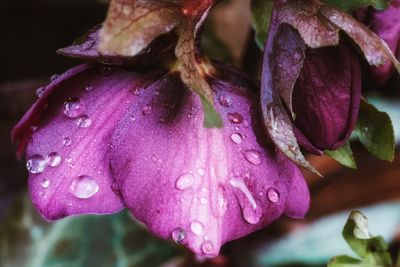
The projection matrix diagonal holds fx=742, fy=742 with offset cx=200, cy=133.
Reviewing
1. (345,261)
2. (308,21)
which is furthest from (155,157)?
(345,261)

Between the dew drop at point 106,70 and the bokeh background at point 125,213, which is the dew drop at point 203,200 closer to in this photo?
the dew drop at point 106,70

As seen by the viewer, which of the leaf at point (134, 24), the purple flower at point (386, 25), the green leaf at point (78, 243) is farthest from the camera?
the green leaf at point (78, 243)

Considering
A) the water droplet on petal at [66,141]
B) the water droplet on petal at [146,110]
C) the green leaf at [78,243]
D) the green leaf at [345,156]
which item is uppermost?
the water droplet on petal at [146,110]

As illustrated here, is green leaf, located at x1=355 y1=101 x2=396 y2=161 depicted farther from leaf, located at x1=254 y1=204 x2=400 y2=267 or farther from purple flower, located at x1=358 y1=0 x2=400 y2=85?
leaf, located at x1=254 y1=204 x2=400 y2=267

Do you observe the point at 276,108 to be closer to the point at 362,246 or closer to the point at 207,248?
the point at 207,248

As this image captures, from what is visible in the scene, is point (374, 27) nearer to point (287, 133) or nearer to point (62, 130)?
point (287, 133)

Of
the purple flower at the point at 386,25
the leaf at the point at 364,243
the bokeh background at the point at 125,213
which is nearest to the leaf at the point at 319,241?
the bokeh background at the point at 125,213
